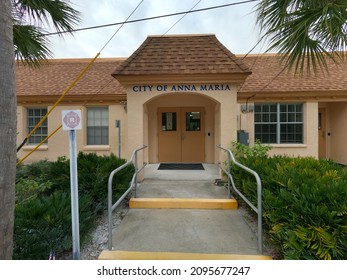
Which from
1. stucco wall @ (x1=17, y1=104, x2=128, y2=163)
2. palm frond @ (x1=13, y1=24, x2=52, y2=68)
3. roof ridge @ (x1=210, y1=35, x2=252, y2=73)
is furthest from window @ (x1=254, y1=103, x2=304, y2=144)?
palm frond @ (x1=13, y1=24, x2=52, y2=68)

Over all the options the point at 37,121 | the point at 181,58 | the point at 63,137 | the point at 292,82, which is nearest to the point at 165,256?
the point at 181,58

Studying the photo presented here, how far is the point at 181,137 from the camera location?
9.47 meters

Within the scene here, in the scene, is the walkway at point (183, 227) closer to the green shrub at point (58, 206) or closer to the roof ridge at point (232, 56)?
the green shrub at point (58, 206)

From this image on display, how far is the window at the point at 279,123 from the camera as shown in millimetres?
9234

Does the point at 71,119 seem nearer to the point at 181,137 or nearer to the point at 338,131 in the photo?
the point at 181,137

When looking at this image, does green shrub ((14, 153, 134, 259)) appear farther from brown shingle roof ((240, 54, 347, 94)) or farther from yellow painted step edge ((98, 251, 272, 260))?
brown shingle roof ((240, 54, 347, 94))

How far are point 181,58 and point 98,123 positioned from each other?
5.18 m

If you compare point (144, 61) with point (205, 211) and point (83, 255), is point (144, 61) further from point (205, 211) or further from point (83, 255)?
point (83, 255)

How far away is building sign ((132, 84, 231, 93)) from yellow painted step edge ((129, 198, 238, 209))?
3.22 m

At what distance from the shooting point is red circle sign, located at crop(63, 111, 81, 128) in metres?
2.61

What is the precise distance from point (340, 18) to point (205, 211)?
455 centimetres

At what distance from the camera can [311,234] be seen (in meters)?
2.62

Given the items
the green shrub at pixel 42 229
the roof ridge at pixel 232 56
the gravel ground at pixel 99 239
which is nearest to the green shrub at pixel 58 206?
the green shrub at pixel 42 229

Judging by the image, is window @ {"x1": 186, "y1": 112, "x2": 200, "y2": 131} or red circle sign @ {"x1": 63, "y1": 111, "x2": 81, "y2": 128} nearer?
red circle sign @ {"x1": 63, "y1": 111, "x2": 81, "y2": 128}
